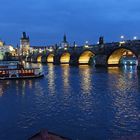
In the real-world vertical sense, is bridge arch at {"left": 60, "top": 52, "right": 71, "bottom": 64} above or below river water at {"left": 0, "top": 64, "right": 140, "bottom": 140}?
above

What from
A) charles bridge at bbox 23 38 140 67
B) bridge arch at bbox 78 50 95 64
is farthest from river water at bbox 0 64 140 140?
bridge arch at bbox 78 50 95 64

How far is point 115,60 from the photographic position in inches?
4131

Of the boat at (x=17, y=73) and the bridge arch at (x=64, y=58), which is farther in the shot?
the bridge arch at (x=64, y=58)

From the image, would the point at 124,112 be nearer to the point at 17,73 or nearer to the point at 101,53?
the point at 17,73

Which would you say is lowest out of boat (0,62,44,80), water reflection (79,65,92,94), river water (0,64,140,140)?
river water (0,64,140,140)

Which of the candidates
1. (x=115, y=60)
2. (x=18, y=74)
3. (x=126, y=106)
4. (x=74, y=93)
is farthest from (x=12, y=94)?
(x=115, y=60)

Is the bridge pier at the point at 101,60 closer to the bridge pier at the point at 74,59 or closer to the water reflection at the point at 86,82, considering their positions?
the bridge pier at the point at 74,59

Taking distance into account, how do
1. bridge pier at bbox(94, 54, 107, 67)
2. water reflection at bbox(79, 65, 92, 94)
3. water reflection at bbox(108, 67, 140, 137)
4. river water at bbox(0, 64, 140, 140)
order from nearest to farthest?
1. river water at bbox(0, 64, 140, 140)
2. water reflection at bbox(108, 67, 140, 137)
3. water reflection at bbox(79, 65, 92, 94)
4. bridge pier at bbox(94, 54, 107, 67)

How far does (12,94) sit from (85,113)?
16247 mm

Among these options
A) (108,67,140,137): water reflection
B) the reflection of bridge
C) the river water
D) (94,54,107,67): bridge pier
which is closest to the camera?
the river water

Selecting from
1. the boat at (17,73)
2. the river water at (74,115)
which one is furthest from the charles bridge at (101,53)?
the river water at (74,115)

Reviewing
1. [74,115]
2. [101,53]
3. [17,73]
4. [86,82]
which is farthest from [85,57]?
[74,115]

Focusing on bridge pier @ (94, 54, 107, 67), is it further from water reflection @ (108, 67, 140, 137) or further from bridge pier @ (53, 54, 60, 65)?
water reflection @ (108, 67, 140, 137)

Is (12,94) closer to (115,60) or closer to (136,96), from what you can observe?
(136,96)
